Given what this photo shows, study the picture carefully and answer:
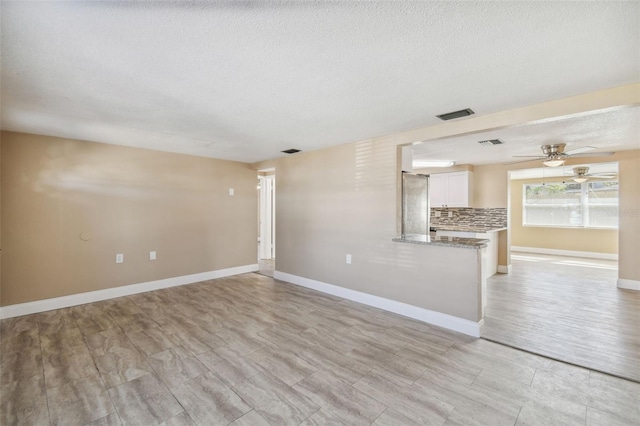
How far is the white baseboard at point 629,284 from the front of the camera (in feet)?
14.3

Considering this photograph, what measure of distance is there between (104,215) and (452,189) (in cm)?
642

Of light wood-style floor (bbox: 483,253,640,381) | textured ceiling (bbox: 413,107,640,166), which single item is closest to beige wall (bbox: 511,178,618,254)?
light wood-style floor (bbox: 483,253,640,381)

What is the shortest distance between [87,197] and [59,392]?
2.73 m

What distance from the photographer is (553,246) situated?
308 inches

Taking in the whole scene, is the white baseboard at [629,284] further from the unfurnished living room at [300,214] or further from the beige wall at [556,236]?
the beige wall at [556,236]

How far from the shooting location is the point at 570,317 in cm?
322

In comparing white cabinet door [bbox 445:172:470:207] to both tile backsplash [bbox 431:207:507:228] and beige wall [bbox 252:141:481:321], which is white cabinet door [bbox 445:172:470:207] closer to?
tile backsplash [bbox 431:207:507:228]

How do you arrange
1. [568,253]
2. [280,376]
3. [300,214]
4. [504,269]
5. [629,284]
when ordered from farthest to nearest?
[568,253] → [504,269] → [300,214] → [629,284] → [280,376]

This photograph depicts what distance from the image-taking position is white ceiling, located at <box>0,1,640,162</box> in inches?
52.6

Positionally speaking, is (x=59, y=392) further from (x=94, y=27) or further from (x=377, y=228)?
(x=377, y=228)

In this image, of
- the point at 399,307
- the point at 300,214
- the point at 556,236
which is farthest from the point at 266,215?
the point at 556,236

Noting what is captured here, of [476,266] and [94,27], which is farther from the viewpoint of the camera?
[476,266]

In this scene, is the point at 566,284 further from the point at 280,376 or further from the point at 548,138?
the point at 280,376

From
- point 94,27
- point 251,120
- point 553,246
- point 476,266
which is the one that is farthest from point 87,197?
point 553,246
